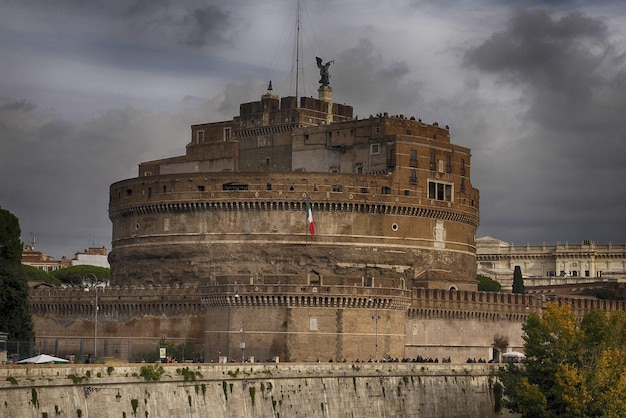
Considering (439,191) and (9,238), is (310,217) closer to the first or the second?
(439,191)

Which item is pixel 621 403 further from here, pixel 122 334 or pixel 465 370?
pixel 122 334

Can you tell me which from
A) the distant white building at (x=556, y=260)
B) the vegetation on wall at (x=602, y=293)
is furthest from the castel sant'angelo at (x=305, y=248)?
the distant white building at (x=556, y=260)

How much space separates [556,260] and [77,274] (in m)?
52.8

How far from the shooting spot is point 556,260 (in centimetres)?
17325

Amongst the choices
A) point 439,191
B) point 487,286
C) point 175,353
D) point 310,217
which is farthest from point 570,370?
point 487,286

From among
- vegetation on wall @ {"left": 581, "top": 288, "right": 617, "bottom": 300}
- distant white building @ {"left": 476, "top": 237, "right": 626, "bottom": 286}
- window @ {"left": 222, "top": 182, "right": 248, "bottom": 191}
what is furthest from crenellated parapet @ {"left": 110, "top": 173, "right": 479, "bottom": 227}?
distant white building @ {"left": 476, "top": 237, "right": 626, "bottom": 286}

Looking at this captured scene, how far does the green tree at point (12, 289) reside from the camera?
87.5 metres

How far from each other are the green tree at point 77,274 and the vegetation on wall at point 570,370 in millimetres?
81628

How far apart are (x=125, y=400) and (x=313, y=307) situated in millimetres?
28610

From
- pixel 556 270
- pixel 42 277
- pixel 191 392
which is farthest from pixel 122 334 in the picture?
pixel 556 270

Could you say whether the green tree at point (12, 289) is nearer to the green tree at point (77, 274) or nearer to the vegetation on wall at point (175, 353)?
the vegetation on wall at point (175, 353)

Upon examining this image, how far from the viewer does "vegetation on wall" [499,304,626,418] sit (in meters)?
76.3

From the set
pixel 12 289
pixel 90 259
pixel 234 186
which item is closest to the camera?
pixel 12 289

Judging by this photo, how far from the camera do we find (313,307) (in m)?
89.7
